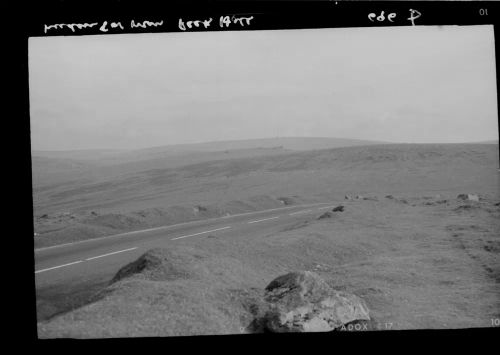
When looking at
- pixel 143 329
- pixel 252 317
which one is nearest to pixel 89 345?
pixel 143 329

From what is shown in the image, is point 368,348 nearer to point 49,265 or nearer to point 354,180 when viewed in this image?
point 49,265

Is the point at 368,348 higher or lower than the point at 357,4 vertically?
lower

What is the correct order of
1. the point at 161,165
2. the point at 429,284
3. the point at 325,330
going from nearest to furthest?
the point at 325,330 < the point at 429,284 < the point at 161,165

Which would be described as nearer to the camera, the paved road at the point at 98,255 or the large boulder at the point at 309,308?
the large boulder at the point at 309,308

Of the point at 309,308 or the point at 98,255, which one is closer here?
the point at 309,308

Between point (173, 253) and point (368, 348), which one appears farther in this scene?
point (173, 253)
